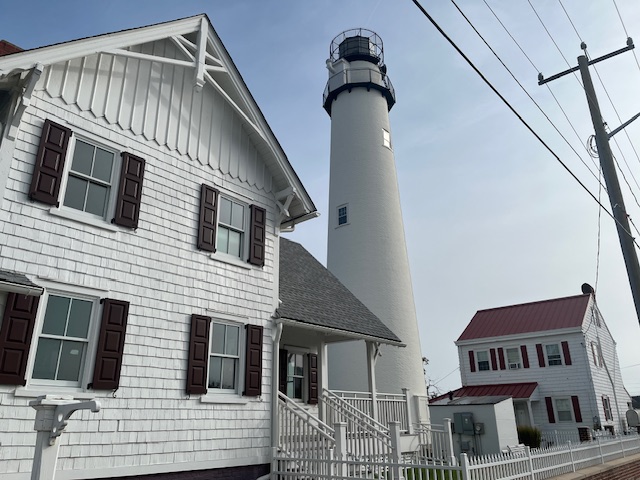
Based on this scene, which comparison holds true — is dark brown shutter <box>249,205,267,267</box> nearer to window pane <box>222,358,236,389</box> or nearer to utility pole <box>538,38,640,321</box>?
window pane <box>222,358,236,389</box>

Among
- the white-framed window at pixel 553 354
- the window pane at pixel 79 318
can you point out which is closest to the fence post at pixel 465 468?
the window pane at pixel 79 318

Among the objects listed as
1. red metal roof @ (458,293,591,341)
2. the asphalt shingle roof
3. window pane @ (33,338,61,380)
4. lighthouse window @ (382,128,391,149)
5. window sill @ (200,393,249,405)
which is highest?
lighthouse window @ (382,128,391,149)

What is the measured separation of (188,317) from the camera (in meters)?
9.36

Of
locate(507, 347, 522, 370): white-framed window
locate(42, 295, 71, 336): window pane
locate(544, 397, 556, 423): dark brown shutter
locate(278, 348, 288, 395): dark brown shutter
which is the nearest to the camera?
locate(42, 295, 71, 336): window pane

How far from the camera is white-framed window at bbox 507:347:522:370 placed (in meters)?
30.2

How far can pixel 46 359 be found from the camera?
24.1 ft

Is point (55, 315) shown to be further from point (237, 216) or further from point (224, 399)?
point (237, 216)

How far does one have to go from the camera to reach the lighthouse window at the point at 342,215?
21.1 m

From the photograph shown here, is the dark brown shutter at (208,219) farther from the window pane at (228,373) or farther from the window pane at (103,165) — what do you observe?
the window pane at (228,373)

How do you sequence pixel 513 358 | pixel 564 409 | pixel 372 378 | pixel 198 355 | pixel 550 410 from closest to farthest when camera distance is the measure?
1. pixel 198 355
2. pixel 372 378
3. pixel 564 409
4. pixel 550 410
5. pixel 513 358

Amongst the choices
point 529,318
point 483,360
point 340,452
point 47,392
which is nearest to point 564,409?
point 483,360

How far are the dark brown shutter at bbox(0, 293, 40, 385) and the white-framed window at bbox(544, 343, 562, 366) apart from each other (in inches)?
1138

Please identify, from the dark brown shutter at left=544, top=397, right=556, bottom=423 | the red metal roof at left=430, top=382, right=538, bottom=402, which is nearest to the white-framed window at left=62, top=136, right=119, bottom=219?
the red metal roof at left=430, top=382, right=538, bottom=402

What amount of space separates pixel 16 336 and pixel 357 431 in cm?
730
